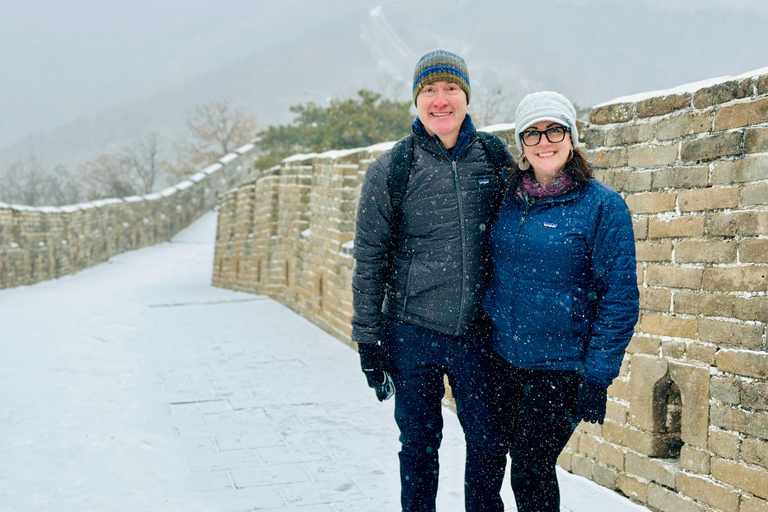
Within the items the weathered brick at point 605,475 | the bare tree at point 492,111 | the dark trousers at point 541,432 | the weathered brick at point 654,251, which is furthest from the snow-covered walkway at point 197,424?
the bare tree at point 492,111

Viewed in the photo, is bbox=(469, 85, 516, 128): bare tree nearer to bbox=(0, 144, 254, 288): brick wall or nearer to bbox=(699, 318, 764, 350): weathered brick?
bbox=(0, 144, 254, 288): brick wall

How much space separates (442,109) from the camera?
8.71ft

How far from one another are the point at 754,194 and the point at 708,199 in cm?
24

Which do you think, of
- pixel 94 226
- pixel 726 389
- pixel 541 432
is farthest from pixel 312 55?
Result: pixel 541 432

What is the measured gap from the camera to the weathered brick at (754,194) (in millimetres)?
2789

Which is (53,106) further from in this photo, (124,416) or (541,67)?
(124,416)

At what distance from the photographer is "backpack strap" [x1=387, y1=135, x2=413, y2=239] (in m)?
2.65

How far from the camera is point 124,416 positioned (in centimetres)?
485

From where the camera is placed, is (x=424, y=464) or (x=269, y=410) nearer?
(x=424, y=464)

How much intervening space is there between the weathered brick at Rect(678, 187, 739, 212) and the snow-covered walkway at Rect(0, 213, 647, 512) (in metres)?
1.44

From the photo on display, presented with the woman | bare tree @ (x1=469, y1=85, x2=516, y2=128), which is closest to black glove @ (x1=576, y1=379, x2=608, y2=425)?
the woman

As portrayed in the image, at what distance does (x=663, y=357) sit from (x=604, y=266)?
1.28 metres

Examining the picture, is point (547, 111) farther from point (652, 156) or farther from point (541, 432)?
point (652, 156)

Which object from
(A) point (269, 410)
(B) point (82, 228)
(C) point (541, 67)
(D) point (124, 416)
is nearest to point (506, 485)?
(A) point (269, 410)
